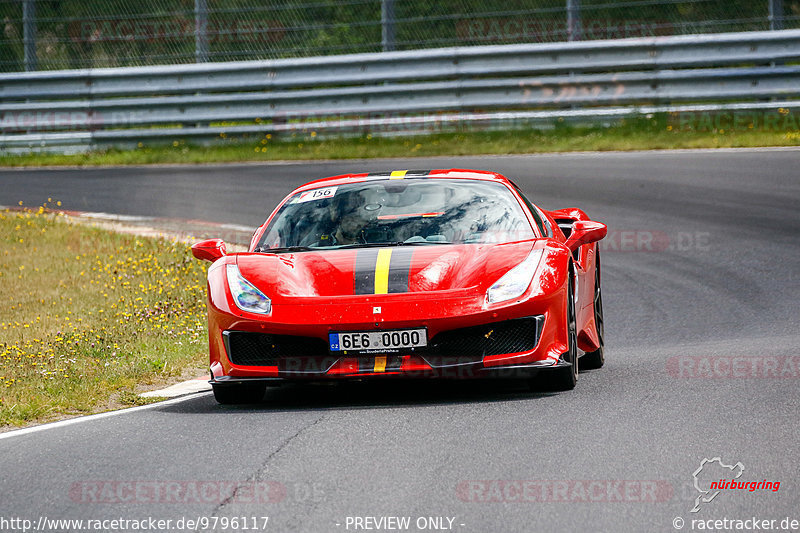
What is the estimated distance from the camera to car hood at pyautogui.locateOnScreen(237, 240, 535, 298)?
21.2 ft

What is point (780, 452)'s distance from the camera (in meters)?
5.15

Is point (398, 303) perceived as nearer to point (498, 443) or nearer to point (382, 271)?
point (382, 271)

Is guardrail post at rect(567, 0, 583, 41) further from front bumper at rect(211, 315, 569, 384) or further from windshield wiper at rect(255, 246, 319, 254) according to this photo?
front bumper at rect(211, 315, 569, 384)

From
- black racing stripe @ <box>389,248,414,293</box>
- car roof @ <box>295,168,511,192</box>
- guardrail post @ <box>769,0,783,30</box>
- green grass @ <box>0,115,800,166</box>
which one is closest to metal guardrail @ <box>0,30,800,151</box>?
green grass @ <box>0,115,800,166</box>

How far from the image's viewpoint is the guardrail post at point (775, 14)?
700 inches

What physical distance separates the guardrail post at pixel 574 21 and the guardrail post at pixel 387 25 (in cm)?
255

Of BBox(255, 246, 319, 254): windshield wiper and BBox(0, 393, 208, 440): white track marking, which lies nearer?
BBox(0, 393, 208, 440): white track marking

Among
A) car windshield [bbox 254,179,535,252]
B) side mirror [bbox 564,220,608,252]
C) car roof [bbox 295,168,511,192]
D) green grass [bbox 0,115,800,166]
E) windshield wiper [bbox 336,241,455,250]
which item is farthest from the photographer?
green grass [bbox 0,115,800,166]

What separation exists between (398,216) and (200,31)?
42.0 feet

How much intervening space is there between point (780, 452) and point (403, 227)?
2.79 metres

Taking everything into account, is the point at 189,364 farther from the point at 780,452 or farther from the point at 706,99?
the point at 706,99

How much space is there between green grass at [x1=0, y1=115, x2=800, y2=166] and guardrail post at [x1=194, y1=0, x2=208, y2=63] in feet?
4.38

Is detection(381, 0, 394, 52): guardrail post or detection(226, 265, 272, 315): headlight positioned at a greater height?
detection(381, 0, 394, 52): guardrail post

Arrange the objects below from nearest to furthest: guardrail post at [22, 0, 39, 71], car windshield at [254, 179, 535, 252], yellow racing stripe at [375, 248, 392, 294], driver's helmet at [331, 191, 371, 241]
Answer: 1. yellow racing stripe at [375, 248, 392, 294]
2. car windshield at [254, 179, 535, 252]
3. driver's helmet at [331, 191, 371, 241]
4. guardrail post at [22, 0, 39, 71]
